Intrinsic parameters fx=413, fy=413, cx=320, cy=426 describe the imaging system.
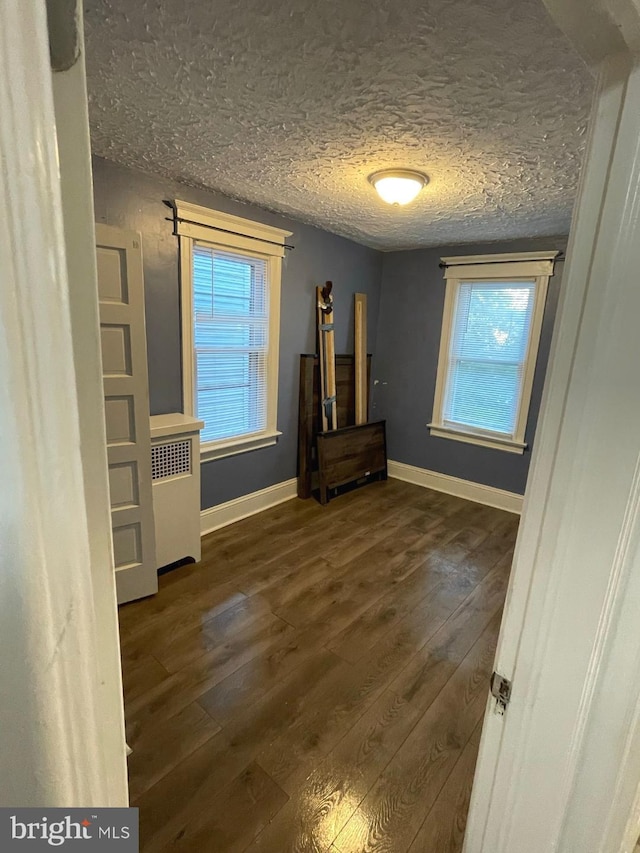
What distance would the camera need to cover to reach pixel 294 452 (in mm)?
3814

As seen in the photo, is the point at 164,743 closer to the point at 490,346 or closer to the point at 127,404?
the point at 127,404

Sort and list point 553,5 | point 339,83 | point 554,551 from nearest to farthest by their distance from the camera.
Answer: point 553,5 < point 554,551 < point 339,83

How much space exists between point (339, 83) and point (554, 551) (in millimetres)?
1627

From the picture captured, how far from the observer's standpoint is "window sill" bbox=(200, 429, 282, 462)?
306cm

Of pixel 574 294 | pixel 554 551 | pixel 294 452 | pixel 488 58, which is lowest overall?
pixel 294 452

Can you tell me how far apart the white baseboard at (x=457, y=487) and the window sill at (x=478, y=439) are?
0.40 m

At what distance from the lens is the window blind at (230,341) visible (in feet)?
9.43

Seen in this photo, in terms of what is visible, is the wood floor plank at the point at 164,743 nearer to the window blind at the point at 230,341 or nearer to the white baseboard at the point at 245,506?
the white baseboard at the point at 245,506

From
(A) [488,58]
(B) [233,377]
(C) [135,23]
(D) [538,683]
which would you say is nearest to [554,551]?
(D) [538,683]

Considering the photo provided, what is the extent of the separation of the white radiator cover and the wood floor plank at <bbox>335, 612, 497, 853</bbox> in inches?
65.2

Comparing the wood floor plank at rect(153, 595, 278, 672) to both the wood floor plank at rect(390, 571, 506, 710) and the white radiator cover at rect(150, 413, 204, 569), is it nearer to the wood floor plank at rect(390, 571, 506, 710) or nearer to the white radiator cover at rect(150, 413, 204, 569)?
the white radiator cover at rect(150, 413, 204, 569)

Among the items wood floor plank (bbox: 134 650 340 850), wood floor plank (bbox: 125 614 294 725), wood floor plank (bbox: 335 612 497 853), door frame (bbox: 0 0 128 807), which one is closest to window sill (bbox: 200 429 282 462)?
wood floor plank (bbox: 125 614 294 725)

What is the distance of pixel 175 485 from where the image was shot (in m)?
2.53

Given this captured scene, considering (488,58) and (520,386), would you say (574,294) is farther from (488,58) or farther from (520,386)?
(520,386)
